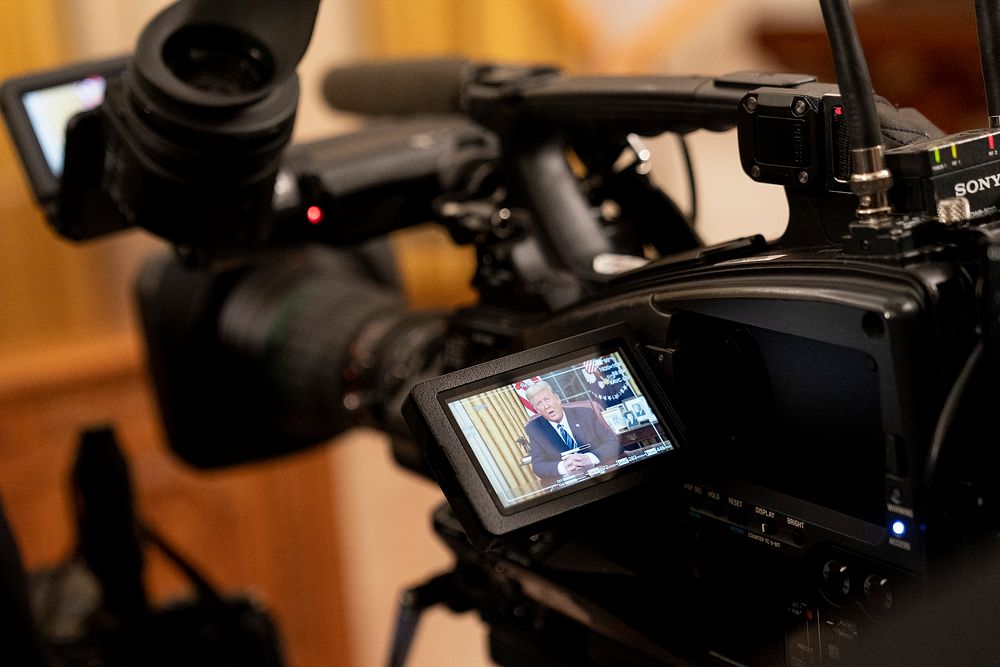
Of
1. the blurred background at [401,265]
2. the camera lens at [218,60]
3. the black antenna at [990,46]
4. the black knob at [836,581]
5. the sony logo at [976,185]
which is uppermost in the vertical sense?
the black antenna at [990,46]

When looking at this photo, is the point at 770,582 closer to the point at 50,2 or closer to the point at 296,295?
the point at 296,295

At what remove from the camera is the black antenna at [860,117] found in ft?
2.06

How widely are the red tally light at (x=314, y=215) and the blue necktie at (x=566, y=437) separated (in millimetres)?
490

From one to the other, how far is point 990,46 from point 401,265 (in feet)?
3.99

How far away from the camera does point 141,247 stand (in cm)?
213

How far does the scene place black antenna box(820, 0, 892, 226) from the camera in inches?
24.8

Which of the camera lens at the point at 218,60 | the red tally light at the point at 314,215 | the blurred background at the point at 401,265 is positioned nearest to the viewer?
the camera lens at the point at 218,60
